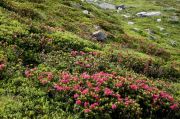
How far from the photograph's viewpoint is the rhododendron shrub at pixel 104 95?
15758 mm

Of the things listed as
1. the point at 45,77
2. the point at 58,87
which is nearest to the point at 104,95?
the point at 58,87

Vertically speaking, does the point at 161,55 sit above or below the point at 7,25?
below

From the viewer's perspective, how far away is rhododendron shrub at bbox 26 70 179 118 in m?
15.8

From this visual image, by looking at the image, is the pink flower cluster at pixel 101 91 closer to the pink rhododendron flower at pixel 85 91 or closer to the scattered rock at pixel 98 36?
the pink rhododendron flower at pixel 85 91

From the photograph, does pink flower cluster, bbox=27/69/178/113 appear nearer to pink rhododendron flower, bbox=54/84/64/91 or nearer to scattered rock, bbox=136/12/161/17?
pink rhododendron flower, bbox=54/84/64/91

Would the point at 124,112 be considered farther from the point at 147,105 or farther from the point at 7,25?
the point at 7,25

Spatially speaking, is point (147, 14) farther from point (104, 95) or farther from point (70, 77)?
point (104, 95)

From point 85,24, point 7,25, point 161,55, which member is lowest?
point 161,55

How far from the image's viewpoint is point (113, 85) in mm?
17703

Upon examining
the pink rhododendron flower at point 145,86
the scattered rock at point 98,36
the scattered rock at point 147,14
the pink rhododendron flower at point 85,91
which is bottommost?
the scattered rock at point 147,14

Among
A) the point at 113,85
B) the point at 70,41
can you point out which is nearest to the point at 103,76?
the point at 113,85

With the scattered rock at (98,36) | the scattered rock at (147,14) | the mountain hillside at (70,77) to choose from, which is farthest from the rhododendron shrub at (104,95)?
the scattered rock at (147,14)

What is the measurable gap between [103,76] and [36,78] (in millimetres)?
3838

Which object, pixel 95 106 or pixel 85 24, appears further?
pixel 85 24
